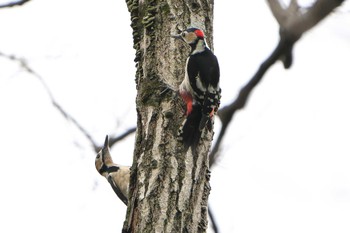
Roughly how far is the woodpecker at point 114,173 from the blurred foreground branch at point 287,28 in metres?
3.20

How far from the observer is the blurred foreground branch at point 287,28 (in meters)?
1.81

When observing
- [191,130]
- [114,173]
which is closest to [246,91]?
[191,130]

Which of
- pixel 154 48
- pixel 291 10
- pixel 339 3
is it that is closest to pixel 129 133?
pixel 154 48

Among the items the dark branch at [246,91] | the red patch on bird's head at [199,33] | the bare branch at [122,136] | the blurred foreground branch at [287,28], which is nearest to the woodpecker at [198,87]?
the red patch on bird's head at [199,33]

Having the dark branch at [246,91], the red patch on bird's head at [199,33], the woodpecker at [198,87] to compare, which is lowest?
the dark branch at [246,91]

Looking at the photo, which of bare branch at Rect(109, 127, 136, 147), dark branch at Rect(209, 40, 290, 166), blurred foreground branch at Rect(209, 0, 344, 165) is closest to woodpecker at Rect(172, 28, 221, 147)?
dark branch at Rect(209, 40, 290, 166)

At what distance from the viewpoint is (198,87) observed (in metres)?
3.13

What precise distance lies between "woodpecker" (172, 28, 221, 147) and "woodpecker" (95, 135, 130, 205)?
2442 millimetres

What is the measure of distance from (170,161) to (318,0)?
3.90ft

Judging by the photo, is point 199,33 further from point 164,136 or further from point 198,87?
point 164,136

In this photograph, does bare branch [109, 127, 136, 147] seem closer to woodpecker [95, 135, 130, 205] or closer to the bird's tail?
the bird's tail

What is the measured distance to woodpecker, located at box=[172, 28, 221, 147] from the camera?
2908 millimetres

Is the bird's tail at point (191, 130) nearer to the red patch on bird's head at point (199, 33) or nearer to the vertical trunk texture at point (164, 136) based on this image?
the vertical trunk texture at point (164, 136)

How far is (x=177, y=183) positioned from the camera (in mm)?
2729
